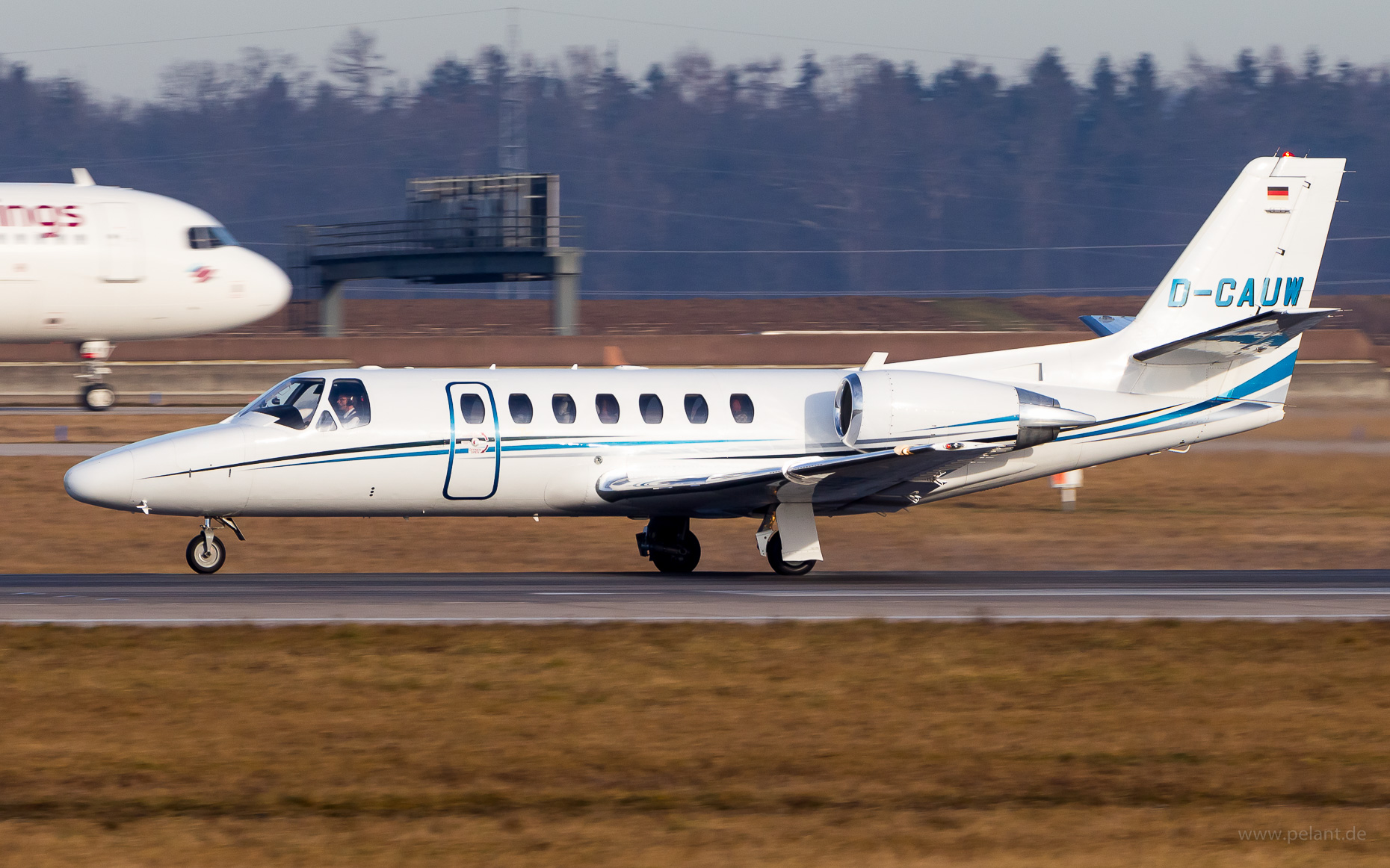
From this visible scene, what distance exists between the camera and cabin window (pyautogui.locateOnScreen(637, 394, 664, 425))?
2217 centimetres

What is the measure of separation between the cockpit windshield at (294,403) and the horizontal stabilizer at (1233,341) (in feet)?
37.7

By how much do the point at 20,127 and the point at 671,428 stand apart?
558ft

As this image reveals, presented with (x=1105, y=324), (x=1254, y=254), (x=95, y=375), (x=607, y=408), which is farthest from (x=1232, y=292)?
(x=95, y=375)

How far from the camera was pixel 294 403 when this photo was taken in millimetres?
21281

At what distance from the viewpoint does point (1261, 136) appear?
561ft

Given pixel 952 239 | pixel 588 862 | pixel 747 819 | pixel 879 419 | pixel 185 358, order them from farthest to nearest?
pixel 952 239, pixel 185 358, pixel 879 419, pixel 747 819, pixel 588 862

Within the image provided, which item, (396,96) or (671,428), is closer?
(671,428)

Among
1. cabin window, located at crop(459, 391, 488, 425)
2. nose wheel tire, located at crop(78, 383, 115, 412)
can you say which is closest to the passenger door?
cabin window, located at crop(459, 391, 488, 425)

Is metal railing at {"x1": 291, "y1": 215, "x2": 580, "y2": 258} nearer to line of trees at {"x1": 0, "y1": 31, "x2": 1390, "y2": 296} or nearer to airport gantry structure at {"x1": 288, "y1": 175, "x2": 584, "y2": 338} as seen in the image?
airport gantry structure at {"x1": 288, "y1": 175, "x2": 584, "y2": 338}

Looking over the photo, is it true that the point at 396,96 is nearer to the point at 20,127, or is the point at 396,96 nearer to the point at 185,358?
the point at 20,127

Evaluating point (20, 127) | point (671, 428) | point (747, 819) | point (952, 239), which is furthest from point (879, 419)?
point (20, 127)

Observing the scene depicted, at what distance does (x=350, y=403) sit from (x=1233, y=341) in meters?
12.2

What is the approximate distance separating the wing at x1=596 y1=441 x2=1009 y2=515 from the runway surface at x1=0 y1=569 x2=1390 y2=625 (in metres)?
1.05

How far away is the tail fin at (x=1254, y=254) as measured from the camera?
24.4 metres
